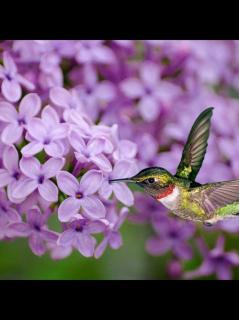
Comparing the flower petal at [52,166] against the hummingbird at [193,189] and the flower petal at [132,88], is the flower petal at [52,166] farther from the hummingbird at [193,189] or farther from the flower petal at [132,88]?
the flower petal at [132,88]

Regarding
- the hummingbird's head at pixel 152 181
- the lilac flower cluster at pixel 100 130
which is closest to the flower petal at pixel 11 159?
the lilac flower cluster at pixel 100 130

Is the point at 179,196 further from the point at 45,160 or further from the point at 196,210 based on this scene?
the point at 45,160

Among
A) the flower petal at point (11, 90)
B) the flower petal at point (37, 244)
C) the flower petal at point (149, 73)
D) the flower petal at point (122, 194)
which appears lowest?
the flower petal at point (37, 244)

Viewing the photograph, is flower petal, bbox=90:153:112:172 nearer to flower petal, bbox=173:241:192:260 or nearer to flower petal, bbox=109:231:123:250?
flower petal, bbox=109:231:123:250

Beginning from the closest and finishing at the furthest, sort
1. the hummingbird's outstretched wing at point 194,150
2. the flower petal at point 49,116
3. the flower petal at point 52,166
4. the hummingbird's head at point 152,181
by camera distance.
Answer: the hummingbird's head at point 152,181 < the hummingbird's outstretched wing at point 194,150 < the flower petal at point 52,166 < the flower petal at point 49,116

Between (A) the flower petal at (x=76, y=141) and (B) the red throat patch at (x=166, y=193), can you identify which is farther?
(A) the flower petal at (x=76, y=141)
